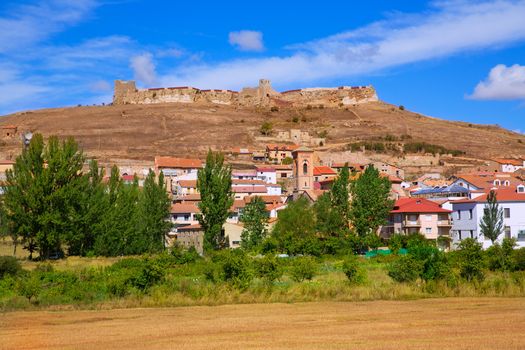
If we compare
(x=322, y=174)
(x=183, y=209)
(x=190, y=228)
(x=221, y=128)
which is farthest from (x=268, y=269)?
(x=221, y=128)

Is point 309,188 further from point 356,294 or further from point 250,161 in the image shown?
point 356,294

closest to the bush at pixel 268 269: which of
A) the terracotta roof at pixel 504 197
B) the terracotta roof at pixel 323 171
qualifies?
the terracotta roof at pixel 504 197

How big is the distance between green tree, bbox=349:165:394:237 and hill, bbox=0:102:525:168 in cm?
5322

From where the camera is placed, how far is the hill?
11219 cm

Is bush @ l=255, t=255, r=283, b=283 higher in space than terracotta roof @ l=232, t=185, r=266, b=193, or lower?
lower

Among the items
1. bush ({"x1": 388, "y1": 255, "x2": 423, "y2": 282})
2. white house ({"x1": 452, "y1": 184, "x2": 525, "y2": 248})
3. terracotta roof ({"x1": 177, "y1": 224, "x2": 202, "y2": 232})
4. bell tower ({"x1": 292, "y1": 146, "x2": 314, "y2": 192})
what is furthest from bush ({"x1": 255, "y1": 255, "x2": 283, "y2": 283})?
bell tower ({"x1": 292, "y1": 146, "x2": 314, "y2": 192})

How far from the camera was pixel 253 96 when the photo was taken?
154375mm

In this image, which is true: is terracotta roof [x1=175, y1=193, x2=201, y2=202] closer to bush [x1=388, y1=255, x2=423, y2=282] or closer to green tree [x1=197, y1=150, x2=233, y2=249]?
green tree [x1=197, y1=150, x2=233, y2=249]

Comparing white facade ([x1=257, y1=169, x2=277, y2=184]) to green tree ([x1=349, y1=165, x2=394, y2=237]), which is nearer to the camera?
green tree ([x1=349, y1=165, x2=394, y2=237])

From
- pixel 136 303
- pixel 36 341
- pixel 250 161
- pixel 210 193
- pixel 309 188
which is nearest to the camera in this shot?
pixel 36 341

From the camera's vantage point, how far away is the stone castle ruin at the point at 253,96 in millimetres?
152375

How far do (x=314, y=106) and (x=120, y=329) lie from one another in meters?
137

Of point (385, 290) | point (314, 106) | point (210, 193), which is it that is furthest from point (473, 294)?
point (314, 106)

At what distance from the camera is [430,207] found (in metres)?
53.5
